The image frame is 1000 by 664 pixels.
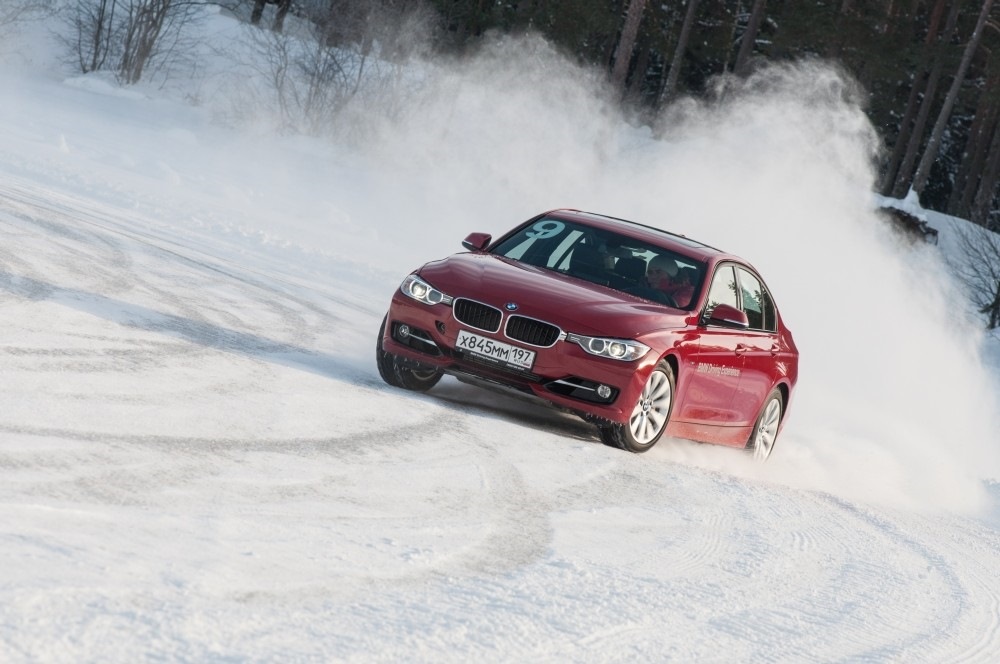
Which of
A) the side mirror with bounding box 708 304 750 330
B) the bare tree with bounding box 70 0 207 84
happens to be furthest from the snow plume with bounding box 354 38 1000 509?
the bare tree with bounding box 70 0 207 84

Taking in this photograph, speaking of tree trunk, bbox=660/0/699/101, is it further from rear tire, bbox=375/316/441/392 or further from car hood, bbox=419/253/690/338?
rear tire, bbox=375/316/441/392

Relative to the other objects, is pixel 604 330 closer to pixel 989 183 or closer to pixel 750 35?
pixel 750 35

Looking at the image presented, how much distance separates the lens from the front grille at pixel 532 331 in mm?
A: 8703

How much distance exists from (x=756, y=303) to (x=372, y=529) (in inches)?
239

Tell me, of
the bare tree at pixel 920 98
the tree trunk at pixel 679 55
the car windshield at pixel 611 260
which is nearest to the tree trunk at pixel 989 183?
the bare tree at pixel 920 98

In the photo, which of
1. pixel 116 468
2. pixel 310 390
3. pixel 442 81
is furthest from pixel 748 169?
pixel 116 468

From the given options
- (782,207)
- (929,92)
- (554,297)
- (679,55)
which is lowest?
(554,297)

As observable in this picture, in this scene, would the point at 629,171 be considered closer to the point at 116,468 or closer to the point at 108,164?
the point at 108,164

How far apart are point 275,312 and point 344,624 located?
7.75 m

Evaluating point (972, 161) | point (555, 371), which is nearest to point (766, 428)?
point (555, 371)

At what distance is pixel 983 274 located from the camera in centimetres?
3403

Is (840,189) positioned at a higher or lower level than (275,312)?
higher

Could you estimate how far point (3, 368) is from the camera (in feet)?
22.8

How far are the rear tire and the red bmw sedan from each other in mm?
10
